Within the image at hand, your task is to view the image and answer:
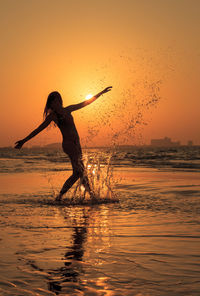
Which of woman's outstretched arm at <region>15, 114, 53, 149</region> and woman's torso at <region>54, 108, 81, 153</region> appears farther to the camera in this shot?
woman's torso at <region>54, 108, 81, 153</region>

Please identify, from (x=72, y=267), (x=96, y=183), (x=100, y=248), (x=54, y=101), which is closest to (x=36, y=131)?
(x=54, y=101)

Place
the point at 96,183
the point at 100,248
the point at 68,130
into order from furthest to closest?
the point at 96,183
the point at 68,130
the point at 100,248

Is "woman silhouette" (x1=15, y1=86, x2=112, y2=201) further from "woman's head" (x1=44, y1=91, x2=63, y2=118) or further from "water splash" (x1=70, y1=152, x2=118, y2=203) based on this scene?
"water splash" (x1=70, y1=152, x2=118, y2=203)

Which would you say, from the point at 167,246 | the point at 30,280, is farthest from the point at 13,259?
the point at 167,246

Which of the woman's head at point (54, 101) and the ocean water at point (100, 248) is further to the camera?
the woman's head at point (54, 101)

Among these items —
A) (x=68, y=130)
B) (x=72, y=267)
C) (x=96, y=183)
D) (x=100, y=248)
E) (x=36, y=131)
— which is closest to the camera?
(x=72, y=267)

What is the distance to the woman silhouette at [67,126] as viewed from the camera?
772 centimetres

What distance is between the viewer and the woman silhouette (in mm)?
7719

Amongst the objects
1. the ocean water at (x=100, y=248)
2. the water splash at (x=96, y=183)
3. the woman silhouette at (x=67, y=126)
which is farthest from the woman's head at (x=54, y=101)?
the ocean water at (x=100, y=248)

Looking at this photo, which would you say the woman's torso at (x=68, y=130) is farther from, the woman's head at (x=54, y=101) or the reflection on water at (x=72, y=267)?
the reflection on water at (x=72, y=267)

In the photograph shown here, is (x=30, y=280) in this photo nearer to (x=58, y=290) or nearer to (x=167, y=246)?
(x=58, y=290)

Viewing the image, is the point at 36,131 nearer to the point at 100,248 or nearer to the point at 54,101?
the point at 54,101

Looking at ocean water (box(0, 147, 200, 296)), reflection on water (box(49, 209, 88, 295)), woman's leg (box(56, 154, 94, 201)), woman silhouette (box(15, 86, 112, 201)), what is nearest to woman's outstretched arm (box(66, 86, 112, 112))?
woman silhouette (box(15, 86, 112, 201))

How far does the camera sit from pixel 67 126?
7.99 meters
